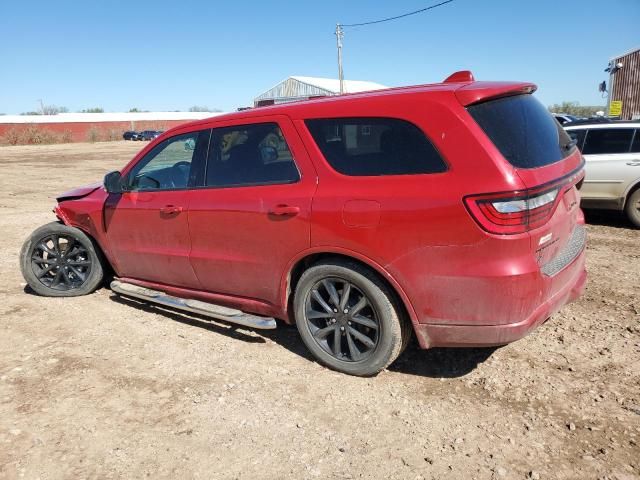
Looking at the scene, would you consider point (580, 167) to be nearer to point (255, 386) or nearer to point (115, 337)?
point (255, 386)

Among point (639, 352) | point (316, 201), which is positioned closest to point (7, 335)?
point (316, 201)

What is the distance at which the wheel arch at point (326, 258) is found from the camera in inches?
118

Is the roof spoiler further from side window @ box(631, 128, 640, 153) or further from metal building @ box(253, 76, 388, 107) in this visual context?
metal building @ box(253, 76, 388, 107)

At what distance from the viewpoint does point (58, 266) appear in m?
5.07

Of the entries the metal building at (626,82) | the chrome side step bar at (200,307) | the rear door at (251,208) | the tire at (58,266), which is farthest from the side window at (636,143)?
the metal building at (626,82)

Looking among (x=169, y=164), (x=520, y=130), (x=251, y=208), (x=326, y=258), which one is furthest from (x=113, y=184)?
(x=520, y=130)

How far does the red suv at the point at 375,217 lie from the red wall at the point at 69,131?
46.1 m

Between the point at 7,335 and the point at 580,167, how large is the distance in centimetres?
460

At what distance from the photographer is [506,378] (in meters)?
3.27

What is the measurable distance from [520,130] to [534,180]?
1.29ft

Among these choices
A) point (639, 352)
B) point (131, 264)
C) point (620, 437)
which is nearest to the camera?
point (620, 437)

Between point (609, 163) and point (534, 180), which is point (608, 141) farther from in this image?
point (534, 180)

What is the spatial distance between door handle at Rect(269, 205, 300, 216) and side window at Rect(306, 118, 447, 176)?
1.25ft

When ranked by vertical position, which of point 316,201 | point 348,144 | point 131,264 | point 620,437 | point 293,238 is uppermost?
point 348,144
